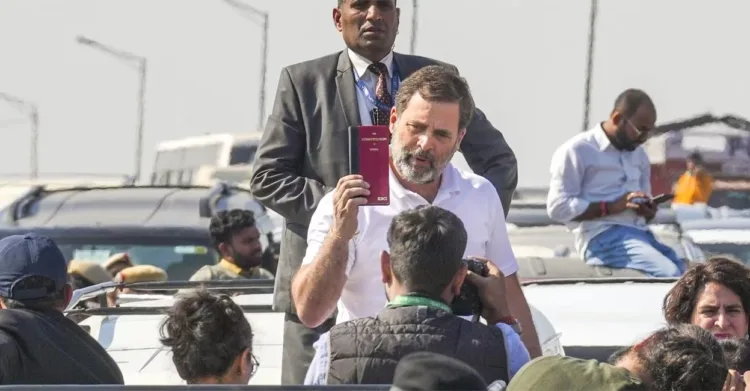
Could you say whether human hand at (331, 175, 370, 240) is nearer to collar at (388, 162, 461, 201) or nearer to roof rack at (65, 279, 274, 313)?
collar at (388, 162, 461, 201)

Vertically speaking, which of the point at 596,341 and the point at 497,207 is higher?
the point at 497,207

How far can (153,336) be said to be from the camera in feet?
22.6

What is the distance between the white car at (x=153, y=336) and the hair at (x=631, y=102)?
2.83m

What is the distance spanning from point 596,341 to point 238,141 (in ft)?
109

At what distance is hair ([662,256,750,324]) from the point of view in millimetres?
6246

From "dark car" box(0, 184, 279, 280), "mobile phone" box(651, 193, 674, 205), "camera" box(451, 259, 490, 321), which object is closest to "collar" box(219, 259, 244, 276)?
"dark car" box(0, 184, 279, 280)

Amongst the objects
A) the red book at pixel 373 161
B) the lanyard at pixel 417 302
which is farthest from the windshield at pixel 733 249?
the lanyard at pixel 417 302

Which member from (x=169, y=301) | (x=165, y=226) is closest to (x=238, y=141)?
(x=165, y=226)

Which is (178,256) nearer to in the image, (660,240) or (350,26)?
(660,240)

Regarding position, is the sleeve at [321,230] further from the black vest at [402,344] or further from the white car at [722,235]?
the white car at [722,235]

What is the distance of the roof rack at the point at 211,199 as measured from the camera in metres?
13.0

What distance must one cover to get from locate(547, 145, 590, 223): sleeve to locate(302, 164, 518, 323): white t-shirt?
4.02m

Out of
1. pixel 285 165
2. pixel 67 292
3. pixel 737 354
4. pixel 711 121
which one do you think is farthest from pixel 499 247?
pixel 711 121

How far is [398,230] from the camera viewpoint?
17.0 ft
